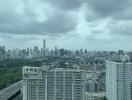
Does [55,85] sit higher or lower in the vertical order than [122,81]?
higher

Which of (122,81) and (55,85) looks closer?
(55,85)

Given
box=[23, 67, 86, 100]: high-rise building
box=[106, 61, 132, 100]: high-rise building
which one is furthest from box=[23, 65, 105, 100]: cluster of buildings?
box=[106, 61, 132, 100]: high-rise building

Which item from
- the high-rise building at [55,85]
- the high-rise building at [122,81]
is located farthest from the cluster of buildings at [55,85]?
the high-rise building at [122,81]

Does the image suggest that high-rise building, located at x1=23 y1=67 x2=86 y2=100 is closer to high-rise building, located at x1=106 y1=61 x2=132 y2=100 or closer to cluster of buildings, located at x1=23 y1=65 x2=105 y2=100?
cluster of buildings, located at x1=23 y1=65 x2=105 y2=100

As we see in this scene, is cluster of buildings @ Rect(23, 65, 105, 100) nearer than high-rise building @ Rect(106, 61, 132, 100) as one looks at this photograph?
Yes

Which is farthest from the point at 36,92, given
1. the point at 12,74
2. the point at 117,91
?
the point at 12,74

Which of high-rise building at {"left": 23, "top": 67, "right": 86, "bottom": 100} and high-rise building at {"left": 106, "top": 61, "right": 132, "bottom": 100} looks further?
high-rise building at {"left": 106, "top": 61, "right": 132, "bottom": 100}

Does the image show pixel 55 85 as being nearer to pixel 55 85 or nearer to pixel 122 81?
pixel 55 85

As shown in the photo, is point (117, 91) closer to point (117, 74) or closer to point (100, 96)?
point (117, 74)

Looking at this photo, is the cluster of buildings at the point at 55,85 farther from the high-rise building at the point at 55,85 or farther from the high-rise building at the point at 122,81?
the high-rise building at the point at 122,81

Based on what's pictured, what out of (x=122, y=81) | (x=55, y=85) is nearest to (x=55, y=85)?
(x=55, y=85)
